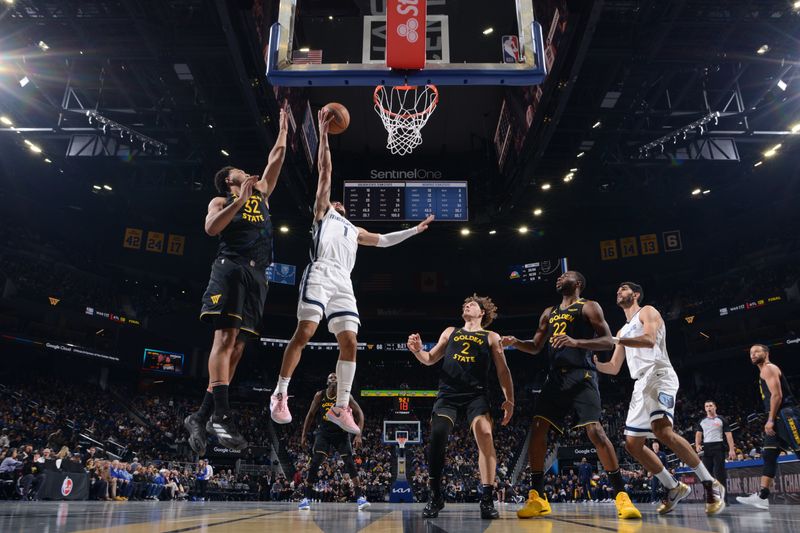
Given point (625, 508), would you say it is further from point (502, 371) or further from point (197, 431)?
point (197, 431)

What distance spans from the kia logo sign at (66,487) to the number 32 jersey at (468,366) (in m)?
11.0

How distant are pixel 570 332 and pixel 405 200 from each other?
1132 centimetres

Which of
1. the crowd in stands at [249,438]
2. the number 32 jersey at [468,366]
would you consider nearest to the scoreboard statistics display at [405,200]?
the crowd in stands at [249,438]

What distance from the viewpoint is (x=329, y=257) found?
17.0 ft

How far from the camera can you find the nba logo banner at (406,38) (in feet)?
Answer: 20.0

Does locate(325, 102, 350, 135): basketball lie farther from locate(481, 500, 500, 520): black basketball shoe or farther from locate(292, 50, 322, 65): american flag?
locate(481, 500, 500, 520): black basketball shoe

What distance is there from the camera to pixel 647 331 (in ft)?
18.2

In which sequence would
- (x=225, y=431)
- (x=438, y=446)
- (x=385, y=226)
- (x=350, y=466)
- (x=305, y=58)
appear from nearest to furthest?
1. (x=225, y=431)
2. (x=438, y=446)
3. (x=305, y=58)
4. (x=350, y=466)
5. (x=385, y=226)

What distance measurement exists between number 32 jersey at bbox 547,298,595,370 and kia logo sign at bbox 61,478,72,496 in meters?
11.8

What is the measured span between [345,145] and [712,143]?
11997 millimetres

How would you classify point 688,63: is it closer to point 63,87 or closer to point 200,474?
point 63,87

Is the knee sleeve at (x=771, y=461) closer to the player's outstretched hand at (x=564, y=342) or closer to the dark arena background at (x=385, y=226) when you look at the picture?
the dark arena background at (x=385, y=226)

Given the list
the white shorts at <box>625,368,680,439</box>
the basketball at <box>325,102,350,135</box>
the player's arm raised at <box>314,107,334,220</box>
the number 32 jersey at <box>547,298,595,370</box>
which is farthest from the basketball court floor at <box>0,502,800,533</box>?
the basketball at <box>325,102,350,135</box>

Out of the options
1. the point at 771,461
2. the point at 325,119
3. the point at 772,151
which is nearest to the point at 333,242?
the point at 325,119
